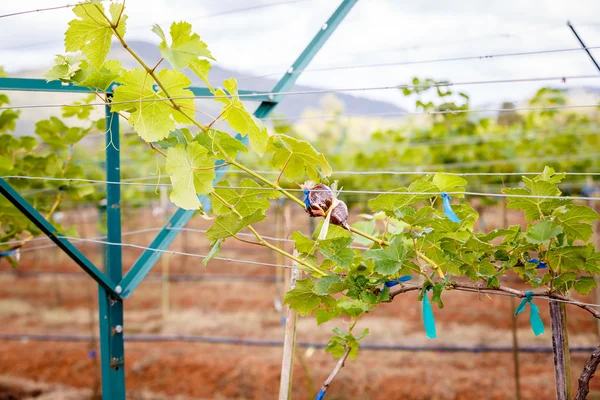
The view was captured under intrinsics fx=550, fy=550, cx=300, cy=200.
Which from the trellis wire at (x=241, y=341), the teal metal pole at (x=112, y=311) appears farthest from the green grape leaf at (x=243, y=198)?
the trellis wire at (x=241, y=341)

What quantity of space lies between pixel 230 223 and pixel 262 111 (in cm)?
71

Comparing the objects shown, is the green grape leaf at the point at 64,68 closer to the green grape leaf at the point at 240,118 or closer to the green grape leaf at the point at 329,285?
the green grape leaf at the point at 240,118

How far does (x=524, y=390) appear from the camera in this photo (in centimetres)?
452

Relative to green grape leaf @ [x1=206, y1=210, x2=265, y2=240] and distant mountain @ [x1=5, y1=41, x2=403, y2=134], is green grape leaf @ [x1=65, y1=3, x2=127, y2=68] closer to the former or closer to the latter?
green grape leaf @ [x1=206, y1=210, x2=265, y2=240]

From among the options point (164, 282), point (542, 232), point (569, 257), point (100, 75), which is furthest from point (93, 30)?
point (164, 282)

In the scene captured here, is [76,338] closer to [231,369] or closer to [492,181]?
[231,369]

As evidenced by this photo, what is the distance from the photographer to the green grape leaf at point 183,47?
1.23 meters

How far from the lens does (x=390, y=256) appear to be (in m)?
1.32

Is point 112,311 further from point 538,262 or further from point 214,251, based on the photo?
point 538,262

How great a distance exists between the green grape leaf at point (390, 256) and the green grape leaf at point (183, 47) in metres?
0.60

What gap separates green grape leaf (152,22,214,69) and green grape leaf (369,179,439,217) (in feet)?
1.72

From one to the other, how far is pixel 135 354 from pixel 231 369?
1134 mm

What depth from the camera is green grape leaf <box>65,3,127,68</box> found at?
1183 millimetres

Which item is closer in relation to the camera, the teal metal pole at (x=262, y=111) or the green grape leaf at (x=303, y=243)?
the green grape leaf at (x=303, y=243)
